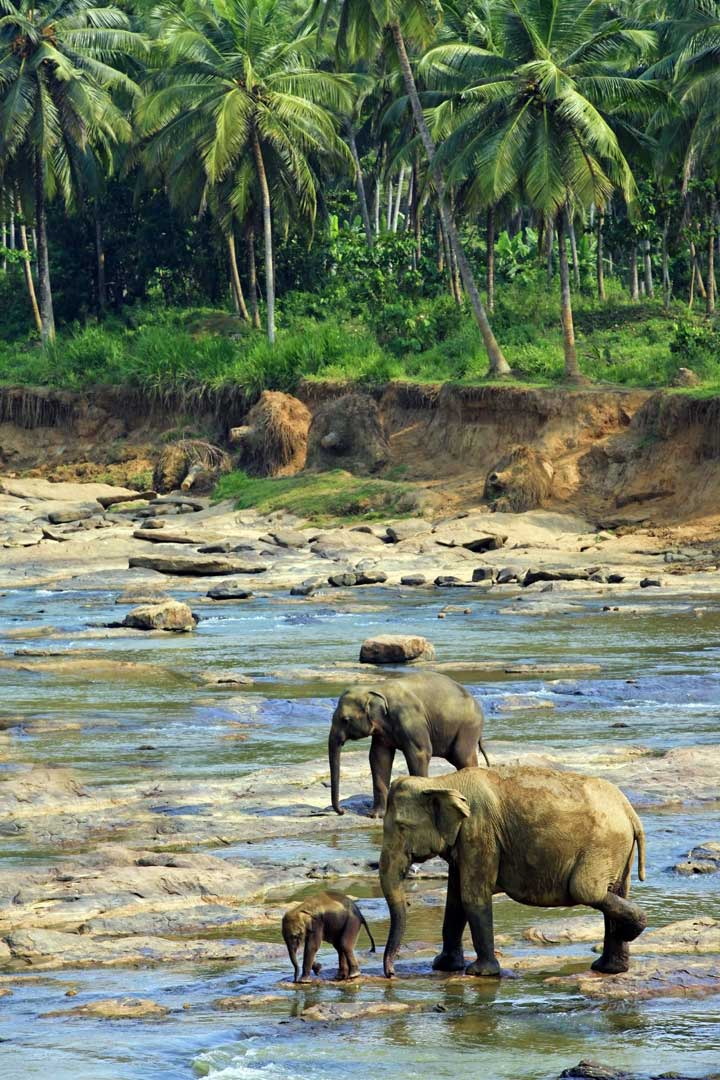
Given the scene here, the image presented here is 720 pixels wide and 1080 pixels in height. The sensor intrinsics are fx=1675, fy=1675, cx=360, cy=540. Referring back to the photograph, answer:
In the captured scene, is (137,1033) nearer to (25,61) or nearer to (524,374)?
(524,374)

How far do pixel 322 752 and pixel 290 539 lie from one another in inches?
791

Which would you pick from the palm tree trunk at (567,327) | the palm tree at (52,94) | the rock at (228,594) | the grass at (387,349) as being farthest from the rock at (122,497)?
the rock at (228,594)

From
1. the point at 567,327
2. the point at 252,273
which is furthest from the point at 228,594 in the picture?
the point at 252,273

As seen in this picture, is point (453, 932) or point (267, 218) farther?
point (267, 218)

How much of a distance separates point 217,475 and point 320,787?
2954 cm

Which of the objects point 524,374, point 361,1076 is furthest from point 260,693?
point 524,374

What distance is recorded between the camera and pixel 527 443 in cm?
3719

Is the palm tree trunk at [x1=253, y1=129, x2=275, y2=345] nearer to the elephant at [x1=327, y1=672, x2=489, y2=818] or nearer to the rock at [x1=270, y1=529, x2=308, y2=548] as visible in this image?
the rock at [x1=270, y1=529, x2=308, y2=548]

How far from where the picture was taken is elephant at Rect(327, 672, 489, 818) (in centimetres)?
1127

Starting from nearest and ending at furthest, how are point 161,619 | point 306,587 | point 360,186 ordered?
1. point 161,619
2. point 306,587
3. point 360,186

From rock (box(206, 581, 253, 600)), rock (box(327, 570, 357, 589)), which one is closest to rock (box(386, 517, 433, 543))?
rock (box(327, 570, 357, 589))

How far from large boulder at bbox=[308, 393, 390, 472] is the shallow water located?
10496mm

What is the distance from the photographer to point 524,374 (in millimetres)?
39156

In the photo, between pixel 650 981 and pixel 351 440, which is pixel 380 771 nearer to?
pixel 650 981
